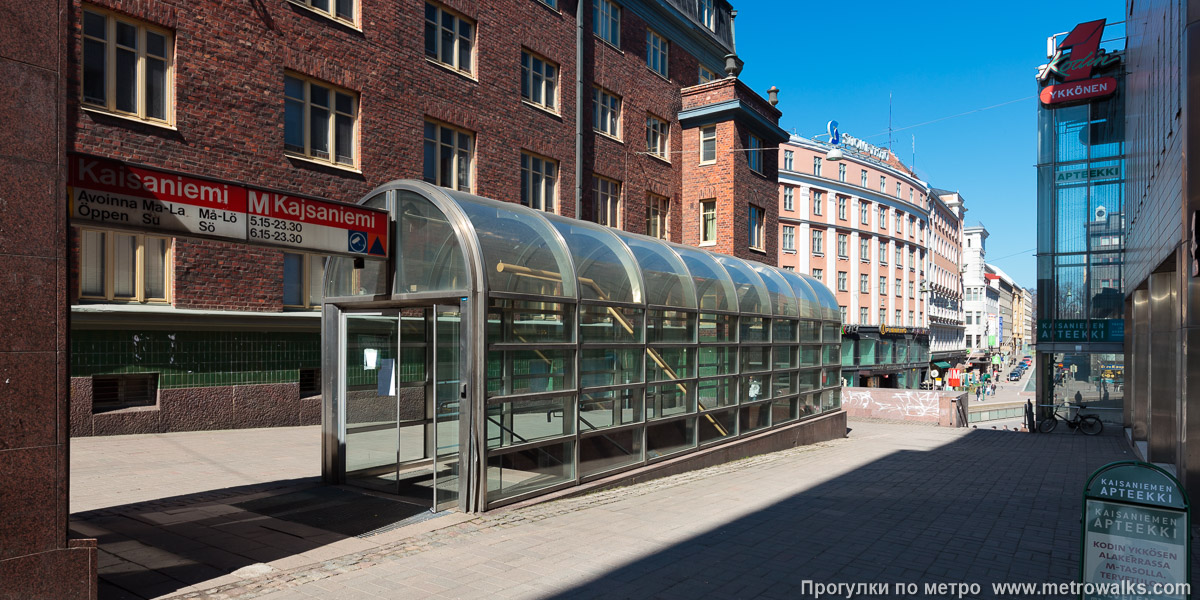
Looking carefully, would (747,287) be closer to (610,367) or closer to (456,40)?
(610,367)

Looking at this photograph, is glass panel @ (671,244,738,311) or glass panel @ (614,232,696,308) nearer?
glass panel @ (614,232,696,308)

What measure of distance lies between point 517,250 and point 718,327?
534 cm

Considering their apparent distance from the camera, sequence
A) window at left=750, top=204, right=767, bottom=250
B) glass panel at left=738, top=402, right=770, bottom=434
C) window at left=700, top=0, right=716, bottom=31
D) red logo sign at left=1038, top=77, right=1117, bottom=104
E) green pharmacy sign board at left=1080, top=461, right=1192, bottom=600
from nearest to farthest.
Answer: green pharmacy sign board at left=1080, top=461, right=1192, bottom=600
glass panel at left=738, top=402, right=770, bottom=434
window at left=750, top=204, right=767, bottom=250
red logo sign at left=1038, top=77, right=1117, bottom=104
window at left=700, top=0, right=716, bottom=31

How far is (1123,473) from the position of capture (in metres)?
4.84

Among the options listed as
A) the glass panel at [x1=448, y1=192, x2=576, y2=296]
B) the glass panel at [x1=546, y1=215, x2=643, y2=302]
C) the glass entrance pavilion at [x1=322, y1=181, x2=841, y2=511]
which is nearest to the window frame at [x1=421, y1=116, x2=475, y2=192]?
the glass panel at [x1=546, y1=215, x2=643, y2=302]

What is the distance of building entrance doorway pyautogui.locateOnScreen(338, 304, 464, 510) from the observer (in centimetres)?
920

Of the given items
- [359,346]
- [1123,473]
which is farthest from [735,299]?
[1123,473]

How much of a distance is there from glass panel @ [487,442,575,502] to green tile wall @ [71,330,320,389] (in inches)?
320

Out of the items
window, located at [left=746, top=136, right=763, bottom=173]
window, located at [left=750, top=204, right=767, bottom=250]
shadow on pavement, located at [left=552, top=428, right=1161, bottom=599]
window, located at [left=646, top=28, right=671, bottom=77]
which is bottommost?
shadow on pavement, located at [left=552, top=428, right=1161, bottom=599]

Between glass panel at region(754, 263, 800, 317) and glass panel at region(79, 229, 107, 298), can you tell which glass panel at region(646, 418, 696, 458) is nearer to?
glass panel at region(754, 263, 800, 317)

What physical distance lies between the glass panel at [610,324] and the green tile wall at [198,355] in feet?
26.9

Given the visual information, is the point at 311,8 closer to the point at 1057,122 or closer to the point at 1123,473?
the point at 1123,473

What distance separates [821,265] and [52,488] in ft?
185

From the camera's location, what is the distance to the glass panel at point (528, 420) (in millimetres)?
8367
